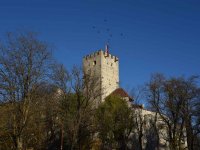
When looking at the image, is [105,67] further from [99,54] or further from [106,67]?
[99,54]

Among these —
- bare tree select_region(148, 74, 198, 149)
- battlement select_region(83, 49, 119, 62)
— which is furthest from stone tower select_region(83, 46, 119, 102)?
bare tree select_region(148, 74, 198, 149)

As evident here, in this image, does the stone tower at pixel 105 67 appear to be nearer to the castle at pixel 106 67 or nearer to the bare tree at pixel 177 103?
the castle at pixel 106 67

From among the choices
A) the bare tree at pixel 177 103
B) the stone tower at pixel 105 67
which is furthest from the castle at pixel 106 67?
the bare tree at pixel 177 103

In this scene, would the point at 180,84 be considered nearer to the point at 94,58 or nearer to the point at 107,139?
the point at 107,139

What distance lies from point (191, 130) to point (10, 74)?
2597 cm

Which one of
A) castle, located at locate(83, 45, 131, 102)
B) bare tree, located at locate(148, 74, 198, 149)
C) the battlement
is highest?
the battlement

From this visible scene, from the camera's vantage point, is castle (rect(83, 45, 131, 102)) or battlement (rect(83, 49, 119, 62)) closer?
castle (rect(83, 45, 131, 102))

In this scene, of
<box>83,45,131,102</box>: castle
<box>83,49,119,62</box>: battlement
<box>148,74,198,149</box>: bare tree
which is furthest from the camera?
<box>83,49,119,62</box>: battlement

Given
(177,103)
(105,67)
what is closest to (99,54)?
(105,67)

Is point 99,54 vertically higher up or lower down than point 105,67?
higher up

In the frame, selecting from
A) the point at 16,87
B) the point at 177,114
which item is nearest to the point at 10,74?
the point at 16,87

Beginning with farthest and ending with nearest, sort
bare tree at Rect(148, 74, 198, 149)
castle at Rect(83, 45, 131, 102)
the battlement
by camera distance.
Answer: the battlement
castle at Rect(83, 45, 131, 102)
bare tree at Rect(148, 74, 198, 149)

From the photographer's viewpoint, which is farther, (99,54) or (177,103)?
(99,54)

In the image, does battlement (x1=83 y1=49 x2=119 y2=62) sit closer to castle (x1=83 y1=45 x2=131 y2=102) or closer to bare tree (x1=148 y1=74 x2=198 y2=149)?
castle (x1=83 y1=45 x2=131 y2=102)
